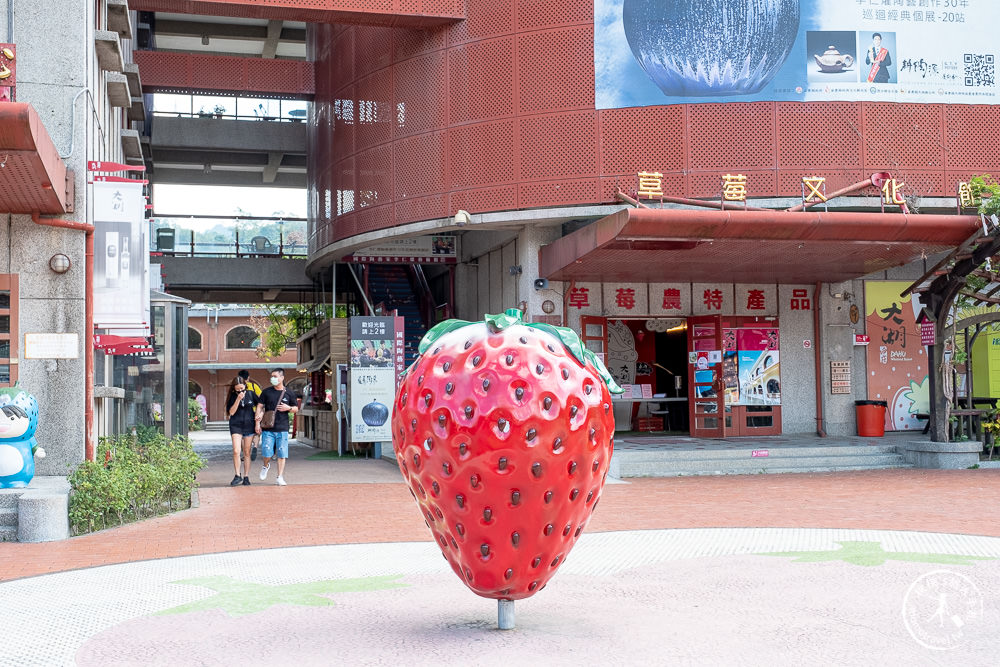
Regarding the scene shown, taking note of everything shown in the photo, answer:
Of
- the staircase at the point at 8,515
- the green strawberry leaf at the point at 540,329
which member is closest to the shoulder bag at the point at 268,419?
the staircase at the point at 8,515

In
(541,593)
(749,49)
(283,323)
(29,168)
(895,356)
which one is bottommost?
(541,593)

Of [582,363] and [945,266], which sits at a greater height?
[945,266]

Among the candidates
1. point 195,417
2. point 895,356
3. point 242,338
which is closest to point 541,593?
point 895,356

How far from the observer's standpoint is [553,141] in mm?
18469

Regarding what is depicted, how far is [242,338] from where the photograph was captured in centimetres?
5181

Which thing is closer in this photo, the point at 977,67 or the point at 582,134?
the point at 582,134

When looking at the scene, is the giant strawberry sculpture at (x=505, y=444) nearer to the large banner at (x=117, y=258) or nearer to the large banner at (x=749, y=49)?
the large banner at (x=117, y=258)

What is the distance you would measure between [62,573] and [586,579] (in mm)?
3922

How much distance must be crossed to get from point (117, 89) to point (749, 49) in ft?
34.8

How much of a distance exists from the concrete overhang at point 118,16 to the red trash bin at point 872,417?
49.5ft

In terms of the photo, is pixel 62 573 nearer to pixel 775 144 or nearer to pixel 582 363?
pixel 582 363

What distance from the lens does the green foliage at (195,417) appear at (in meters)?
42.0

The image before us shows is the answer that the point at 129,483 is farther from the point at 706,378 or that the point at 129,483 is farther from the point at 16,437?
the point at 706,378

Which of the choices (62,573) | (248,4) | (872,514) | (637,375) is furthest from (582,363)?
(637,375)
